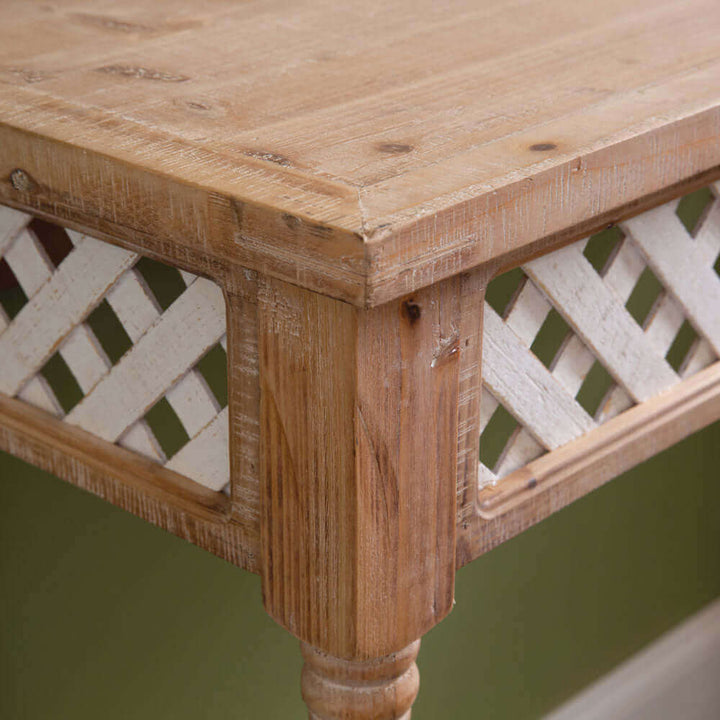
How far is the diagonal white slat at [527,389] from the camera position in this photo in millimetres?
545

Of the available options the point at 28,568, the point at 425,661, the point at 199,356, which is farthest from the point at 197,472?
the point at 425,661

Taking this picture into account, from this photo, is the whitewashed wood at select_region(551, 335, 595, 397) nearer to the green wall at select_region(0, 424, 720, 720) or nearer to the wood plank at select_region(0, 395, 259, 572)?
the wood plank at select_region(0, 395, 259, 572)

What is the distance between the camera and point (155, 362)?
1.84ft

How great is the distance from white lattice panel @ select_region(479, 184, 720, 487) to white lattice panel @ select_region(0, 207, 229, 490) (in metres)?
0.14

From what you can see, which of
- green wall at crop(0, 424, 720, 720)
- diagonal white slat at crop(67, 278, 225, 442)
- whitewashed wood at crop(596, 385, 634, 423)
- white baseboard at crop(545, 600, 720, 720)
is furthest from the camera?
white baseboard at crop(545, 600, 720, 720)

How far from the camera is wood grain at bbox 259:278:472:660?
0.45 meters

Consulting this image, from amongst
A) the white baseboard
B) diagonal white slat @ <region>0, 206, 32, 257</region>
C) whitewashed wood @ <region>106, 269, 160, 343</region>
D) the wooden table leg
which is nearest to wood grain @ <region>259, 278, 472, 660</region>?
the wooden table leg

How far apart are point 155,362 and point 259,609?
590 mm

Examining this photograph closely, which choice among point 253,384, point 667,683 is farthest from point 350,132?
point 667,683

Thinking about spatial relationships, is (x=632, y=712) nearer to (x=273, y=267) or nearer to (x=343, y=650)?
(x=343, y=650)

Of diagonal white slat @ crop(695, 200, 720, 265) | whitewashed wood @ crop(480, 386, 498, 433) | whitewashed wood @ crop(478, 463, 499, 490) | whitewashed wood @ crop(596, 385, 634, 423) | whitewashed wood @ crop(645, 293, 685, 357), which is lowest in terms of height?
whitewashed wood @ crop(596, 385, 634, 423)

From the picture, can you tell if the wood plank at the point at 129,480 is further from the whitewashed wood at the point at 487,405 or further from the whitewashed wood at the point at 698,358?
the whitewashed wood at the point at 698,358

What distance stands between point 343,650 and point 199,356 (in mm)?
158

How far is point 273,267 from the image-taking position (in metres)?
0.43
